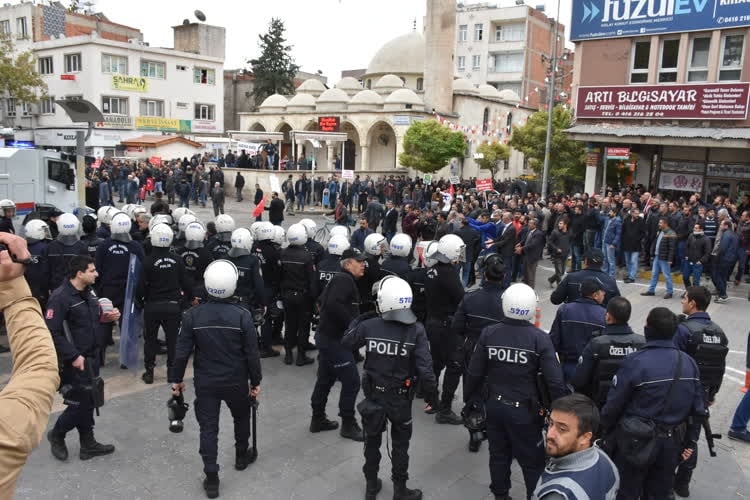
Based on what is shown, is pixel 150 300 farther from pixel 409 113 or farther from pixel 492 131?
pixel 492 131

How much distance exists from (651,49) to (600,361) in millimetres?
17728

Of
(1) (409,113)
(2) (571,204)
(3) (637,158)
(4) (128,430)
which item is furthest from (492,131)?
(4) (128,430)

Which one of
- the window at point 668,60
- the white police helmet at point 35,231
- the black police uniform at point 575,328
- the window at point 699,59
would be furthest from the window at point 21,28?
the black police uniform at point 575,328

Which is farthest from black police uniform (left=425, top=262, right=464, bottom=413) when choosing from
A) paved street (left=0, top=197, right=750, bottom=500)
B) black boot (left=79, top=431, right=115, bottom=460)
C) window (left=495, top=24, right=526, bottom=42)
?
window (left=495, top=24, right=526, bottom=42)

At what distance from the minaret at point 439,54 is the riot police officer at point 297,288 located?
34.3 m

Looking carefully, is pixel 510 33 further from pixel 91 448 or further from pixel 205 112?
pixel 91 448

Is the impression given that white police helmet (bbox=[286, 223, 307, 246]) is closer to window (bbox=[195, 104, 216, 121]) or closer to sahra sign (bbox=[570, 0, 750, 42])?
sahra sign (bbox=[570, 0, 750, 42])

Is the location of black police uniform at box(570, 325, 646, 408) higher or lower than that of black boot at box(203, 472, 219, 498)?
higher

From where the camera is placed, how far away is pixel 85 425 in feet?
18.3

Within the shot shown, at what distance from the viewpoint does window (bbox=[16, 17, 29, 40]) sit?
1895 inches

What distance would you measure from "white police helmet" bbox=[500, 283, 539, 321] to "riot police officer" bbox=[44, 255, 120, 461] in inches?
147

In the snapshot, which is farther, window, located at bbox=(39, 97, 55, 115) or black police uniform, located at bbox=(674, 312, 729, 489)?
window, located at bbox=(39, 97, 55, 115)

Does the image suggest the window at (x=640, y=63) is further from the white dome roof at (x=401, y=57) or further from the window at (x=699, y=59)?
the white dome roof at (x=401, y=57)

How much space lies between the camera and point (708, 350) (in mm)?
5227
